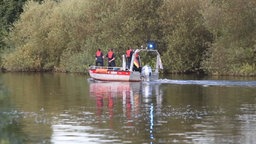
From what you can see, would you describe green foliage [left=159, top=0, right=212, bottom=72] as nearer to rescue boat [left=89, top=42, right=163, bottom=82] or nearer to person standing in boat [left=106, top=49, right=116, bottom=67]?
person standing in boat [left=106, top=49, right=116, bottom=67]

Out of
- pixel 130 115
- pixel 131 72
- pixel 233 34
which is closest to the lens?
pixel 130 115

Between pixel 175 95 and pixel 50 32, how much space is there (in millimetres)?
37775

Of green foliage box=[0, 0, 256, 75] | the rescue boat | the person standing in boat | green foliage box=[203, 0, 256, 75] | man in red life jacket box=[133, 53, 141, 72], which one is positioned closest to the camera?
the rescue boat

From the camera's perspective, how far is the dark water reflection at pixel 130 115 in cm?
1733

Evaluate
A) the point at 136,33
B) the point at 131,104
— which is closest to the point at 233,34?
the point at 136,33

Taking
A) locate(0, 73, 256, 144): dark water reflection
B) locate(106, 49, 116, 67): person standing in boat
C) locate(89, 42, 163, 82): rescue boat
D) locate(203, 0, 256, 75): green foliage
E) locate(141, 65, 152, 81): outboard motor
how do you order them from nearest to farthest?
locate(0, 73, 256, 144): dark water reflection
locate(141, 65, 152, 81): outboard motor
locate(89, 42, 163, 82): rescue boat
locate(106, 49, 116, 67): person standing in boat
locate(203, 0, 256, 75): green foliage

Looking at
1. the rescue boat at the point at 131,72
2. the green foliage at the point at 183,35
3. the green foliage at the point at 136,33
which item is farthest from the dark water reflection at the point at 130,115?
the green foliage at the point at 183,35

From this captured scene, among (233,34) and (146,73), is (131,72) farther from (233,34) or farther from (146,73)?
(233,34)

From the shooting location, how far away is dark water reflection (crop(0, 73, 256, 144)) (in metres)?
17.3

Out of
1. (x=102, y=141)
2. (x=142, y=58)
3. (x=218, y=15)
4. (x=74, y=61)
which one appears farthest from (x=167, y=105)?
(x=74, y=61)

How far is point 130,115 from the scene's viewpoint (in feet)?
75.3

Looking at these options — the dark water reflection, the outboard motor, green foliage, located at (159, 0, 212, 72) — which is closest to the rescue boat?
the outboard motor

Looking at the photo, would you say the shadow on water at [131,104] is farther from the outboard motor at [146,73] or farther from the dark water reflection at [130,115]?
the outboard motor at [146,73]

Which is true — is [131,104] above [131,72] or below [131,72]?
below
